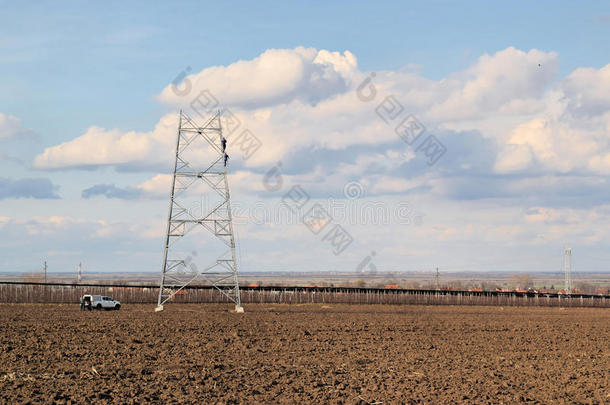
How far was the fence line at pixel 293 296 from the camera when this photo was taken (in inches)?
2766

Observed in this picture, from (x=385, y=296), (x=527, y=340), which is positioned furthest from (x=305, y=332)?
(x=385, y=296)

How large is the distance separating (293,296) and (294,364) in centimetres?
5433

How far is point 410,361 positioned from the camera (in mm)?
25531

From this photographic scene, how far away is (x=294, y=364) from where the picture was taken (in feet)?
80.1

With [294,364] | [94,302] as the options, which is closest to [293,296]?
[94,302]

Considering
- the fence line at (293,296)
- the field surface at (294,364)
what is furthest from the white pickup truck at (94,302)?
the field surface at (294,364)

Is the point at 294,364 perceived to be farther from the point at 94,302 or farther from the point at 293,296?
the point at 293,296

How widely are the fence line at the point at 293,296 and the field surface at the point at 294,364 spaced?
3125 centimetres

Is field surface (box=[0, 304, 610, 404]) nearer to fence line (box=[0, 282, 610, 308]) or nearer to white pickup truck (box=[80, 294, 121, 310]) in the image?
white pickup truck (box=[80, 294, 121, 310])

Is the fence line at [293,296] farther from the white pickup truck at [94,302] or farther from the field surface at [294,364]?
the field surface at [294,364]

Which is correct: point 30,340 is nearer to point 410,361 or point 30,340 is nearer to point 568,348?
point 410,361

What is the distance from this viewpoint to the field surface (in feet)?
61.7

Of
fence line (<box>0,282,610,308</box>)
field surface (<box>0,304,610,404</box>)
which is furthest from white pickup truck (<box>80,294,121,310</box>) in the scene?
field surface (<box>0,304,610,404</box>)

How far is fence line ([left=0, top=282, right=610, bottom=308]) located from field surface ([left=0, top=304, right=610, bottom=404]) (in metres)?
31.2
